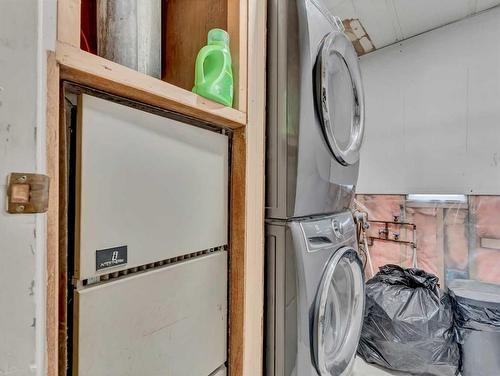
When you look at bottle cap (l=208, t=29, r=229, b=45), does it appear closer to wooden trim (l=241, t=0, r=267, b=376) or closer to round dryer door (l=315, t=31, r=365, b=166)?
wooden trim (l=241, t=0, r=267, b=376)

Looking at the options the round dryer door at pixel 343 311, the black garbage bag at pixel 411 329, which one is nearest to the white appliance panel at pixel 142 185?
the round dryer door at pixel 343 311

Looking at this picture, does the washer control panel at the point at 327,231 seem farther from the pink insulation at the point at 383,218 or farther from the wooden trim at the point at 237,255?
the pink insulation at the point at 383,218

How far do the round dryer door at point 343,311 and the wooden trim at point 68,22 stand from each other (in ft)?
3.62

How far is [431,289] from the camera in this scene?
6.88 feet

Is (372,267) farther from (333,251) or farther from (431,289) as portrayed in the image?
(333,251)

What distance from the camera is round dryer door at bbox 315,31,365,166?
116 cm

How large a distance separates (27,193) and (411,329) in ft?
7.32

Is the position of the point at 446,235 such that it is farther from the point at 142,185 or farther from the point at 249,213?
the point at 142,185

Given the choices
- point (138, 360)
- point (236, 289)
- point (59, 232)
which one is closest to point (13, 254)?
point (59, 232)

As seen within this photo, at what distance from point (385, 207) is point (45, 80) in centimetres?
288

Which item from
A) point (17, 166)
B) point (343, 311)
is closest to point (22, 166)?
point (17, 166)

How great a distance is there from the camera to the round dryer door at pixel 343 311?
1367 millimetres

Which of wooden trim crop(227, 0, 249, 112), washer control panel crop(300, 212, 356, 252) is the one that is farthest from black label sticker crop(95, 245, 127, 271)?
washer control panel crop(300, 212, 356, 252)

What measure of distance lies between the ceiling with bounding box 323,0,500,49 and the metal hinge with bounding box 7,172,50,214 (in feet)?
7.55
